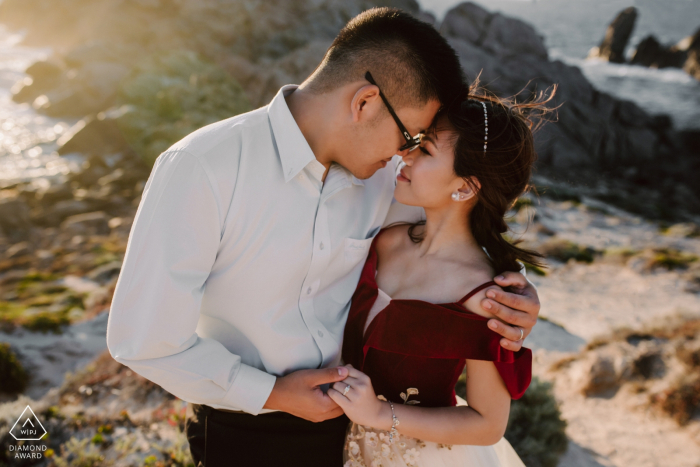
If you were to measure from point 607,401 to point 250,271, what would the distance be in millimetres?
5220

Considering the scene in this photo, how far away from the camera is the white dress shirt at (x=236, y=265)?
61.1 inches

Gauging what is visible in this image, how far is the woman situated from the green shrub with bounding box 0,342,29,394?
4.92 m

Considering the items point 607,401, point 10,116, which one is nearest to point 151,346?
point 607,401

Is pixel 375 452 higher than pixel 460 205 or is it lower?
lower

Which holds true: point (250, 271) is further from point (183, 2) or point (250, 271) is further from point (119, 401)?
point (183, 2)

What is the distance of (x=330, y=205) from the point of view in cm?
203

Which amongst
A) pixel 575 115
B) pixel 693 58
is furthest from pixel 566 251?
pixel 693 58

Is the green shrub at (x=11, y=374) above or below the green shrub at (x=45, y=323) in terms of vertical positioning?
above

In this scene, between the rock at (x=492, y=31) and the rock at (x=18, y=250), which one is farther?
the rock at (x=492, y=31)

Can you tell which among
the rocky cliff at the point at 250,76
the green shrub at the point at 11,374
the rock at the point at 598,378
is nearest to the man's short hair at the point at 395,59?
the rock at the point at 598,378

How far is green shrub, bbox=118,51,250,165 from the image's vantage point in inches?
677

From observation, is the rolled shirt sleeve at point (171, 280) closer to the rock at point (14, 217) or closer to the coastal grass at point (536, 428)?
the coastal grass at point (536, 428)

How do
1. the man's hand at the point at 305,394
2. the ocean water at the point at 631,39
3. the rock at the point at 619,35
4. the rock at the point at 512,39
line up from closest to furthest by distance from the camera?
the man's hand at the point at 305,394
the rock at the point at 512,39
the ocean water at the point at 631,39
the rock at the point at 619,35

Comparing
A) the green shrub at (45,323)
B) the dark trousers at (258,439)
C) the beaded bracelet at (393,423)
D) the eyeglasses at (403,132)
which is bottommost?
the green shrub at (45,323)
